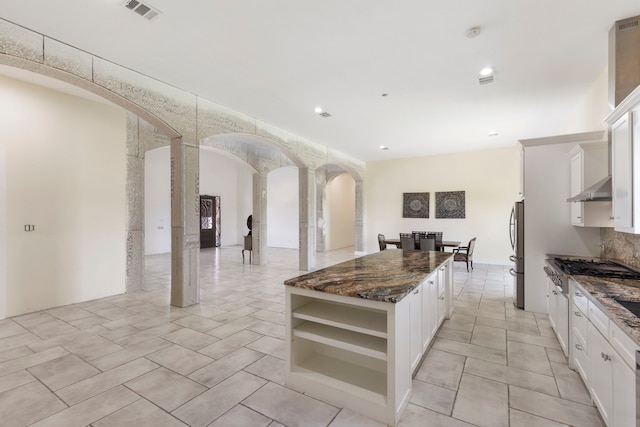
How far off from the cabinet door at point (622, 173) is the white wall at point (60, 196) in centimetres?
655

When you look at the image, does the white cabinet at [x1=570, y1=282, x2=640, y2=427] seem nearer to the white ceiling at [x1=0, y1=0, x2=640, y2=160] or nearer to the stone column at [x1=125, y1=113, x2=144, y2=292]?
the white ceiling at [x1=0, y1=0, x2=640, y2=160]

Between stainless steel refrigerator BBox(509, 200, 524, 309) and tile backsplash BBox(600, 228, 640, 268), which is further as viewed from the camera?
stainless steel refrigerator BBox(509, 200, 524, 309)

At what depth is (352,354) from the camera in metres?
2.31

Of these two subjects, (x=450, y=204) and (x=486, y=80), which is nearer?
(x=486, y=80)

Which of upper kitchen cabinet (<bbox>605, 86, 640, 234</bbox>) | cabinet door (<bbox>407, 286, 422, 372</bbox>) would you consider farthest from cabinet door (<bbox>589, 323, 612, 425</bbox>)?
cabinet door (<bbox>407, 286, 422, 372</bbox>)

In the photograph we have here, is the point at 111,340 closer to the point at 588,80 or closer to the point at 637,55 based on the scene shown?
the point at 637,55

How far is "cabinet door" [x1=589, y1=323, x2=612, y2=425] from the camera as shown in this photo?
1.68 m

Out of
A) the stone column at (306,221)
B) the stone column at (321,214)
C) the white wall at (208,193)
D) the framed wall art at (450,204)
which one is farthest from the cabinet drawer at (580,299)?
the stone column at (321,214)

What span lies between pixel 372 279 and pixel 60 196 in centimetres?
491

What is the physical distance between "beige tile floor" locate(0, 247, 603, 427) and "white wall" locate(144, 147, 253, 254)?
5899 millimetres

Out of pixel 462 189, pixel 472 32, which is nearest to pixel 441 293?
pixel 472 32

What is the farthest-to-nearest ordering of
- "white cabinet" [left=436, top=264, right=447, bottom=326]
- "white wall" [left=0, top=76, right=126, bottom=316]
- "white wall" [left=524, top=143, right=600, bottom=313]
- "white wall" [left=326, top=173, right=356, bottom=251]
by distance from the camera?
"white wall" [left=326, top=173, right=356, bottom=251]
"white wall" [left=0, top=76, right=126, bottom=316]
"white wall" [left=524, top=143, right=600, bottom=313]
"white cabinet" [left=436, top=264, right=447, bottom=326]

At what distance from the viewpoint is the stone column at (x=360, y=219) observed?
9984mm

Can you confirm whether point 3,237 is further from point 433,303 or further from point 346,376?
point 433,303
